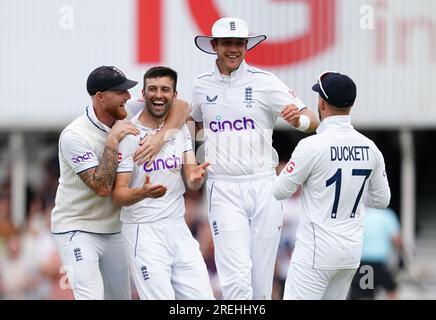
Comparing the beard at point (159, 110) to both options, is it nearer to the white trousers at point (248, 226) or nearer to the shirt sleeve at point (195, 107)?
the shirt sleeve at point (195, 107)

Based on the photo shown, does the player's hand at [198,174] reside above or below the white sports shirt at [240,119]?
below

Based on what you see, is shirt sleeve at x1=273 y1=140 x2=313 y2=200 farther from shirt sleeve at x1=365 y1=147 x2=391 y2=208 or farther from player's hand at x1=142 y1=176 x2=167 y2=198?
player's hand at x1=142 y1=176 x2=167 y2=198

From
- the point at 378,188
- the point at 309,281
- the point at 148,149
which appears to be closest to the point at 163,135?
the point at 148,149

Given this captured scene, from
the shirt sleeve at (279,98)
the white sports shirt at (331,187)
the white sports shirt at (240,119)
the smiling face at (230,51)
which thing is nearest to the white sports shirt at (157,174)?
the white sports shirt at (240,119)

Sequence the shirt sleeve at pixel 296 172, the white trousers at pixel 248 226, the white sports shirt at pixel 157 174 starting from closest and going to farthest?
the shirt sleeve at pixel 296 172 < the white sports shirt at pixel 157 174 < the white trousers at pixel 248 226

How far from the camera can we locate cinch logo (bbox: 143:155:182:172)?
1061 centimetres

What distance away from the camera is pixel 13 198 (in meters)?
19.9

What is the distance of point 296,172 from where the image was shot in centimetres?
1001

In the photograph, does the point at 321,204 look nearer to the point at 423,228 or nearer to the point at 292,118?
the point at 292,118

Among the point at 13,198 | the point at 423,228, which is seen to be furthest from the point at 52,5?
the point at 423,228

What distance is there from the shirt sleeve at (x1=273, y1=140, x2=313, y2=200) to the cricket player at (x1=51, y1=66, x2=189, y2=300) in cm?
120

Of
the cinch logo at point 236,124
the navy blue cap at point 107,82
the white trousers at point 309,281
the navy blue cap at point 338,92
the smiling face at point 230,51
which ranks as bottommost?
the white trousers at point 309,281

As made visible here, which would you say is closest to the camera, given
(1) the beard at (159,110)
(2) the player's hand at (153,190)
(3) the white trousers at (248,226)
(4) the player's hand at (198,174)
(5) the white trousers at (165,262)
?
(2) the player's hand at (153,190)

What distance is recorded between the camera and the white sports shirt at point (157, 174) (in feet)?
Result: 34.7
